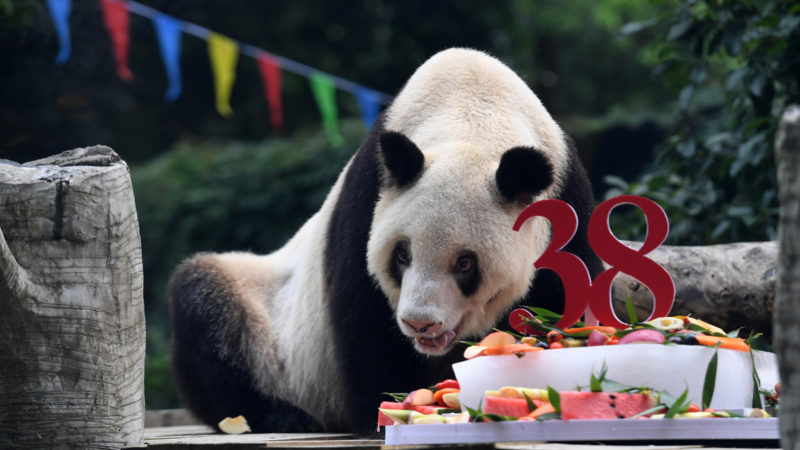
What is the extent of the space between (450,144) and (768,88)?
9.33 feet

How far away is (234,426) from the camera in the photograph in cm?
500

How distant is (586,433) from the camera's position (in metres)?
2.74

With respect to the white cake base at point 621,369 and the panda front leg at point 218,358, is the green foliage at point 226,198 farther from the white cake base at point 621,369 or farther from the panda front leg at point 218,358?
the white cake base at point 621,369

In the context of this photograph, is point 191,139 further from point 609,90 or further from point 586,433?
point 586,433

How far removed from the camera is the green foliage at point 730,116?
601 centimetres

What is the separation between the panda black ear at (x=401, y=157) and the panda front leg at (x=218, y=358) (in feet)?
5.71

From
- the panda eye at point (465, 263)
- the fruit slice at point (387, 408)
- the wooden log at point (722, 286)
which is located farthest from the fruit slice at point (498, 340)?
the wooden log at point (722, 286)

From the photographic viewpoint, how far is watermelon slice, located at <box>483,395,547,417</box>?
2848mm

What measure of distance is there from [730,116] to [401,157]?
3.89 metres

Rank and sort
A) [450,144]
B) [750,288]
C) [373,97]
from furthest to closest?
1. [373,97]
2. [750,288]
3. [450,144]

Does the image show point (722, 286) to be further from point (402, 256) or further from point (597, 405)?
point (597, 405)

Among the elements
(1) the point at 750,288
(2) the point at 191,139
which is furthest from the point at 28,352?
(2) the point at 191,139

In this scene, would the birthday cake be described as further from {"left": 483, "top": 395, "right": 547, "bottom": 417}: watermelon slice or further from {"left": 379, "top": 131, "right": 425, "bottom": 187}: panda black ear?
{"left": 379, "top": 131, "right": 425, "bottom": 187}: panda black ear

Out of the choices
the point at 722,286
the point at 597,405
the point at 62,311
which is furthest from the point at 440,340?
the point at 722,286
